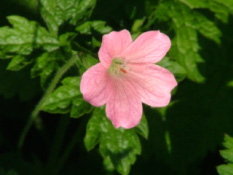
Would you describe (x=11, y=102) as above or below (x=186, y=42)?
below

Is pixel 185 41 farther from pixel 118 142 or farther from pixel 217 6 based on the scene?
pixel 118 142

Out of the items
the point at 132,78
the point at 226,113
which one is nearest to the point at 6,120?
the point at 132,78

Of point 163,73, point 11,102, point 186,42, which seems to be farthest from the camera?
point 11,102

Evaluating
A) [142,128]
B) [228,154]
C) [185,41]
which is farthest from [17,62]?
[228,154]

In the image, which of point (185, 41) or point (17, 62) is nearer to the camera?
point (17, 62)

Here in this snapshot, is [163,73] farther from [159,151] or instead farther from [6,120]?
[6,120]

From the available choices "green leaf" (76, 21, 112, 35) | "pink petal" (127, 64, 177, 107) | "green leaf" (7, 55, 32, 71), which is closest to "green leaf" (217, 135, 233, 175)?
"pink petal" (127, 64, 177, 107)
